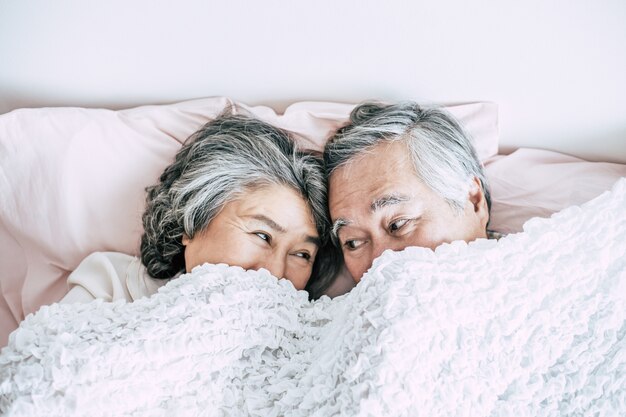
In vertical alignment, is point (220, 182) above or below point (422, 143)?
below

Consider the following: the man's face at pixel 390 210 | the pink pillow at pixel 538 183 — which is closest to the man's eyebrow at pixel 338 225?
the man's face at pixel 390 210

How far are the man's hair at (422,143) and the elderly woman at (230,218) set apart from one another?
0.11m

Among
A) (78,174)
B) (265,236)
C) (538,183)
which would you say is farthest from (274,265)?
(538,183)

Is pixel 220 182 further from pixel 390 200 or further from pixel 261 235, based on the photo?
pixel 390 200

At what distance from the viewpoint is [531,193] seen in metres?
1.49

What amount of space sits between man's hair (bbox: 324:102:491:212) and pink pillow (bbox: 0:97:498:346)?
0.15m

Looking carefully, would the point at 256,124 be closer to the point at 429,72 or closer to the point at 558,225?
the point at 429,72

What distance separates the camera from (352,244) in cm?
138

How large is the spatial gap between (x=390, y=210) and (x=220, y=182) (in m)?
0.42

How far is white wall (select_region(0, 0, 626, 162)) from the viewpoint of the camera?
147cm

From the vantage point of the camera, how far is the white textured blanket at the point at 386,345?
3.07 feet

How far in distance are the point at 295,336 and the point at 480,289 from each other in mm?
383

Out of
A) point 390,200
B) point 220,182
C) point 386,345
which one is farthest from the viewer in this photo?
point 220,182

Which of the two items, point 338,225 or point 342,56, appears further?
point 342,56
